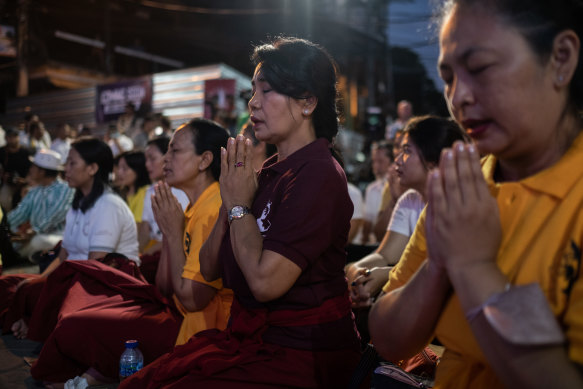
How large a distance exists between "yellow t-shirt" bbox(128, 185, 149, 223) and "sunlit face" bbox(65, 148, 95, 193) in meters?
1.59

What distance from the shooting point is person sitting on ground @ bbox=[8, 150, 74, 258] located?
6.18 m

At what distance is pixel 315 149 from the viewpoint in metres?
1.99

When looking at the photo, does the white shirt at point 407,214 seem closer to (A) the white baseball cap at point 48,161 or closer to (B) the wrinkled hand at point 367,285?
(B) the wrinkled hand at point 367,285

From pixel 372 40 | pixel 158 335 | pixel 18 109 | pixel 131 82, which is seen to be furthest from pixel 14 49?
pixel 158 335

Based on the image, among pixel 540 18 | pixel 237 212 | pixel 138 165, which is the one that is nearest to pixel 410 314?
pixel 540 18

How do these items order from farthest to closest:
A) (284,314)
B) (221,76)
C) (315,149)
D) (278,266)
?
(221,76)
(315,149)
(284,314)
(278,266)

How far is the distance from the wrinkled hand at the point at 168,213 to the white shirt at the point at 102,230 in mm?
1169

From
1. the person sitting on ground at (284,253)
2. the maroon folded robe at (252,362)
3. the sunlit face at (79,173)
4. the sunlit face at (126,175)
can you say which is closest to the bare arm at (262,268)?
the person sitting on ground at (284,253)

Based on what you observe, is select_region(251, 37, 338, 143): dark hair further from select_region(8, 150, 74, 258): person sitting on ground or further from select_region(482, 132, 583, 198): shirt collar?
select_region(8, 150, 74, 258): person sitting on ground

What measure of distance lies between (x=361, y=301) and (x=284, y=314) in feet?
3.05

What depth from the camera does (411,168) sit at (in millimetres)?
2988

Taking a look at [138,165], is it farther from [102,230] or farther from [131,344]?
[131,344]

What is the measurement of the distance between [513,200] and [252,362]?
1.07m

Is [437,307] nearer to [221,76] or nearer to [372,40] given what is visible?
[221,76]
